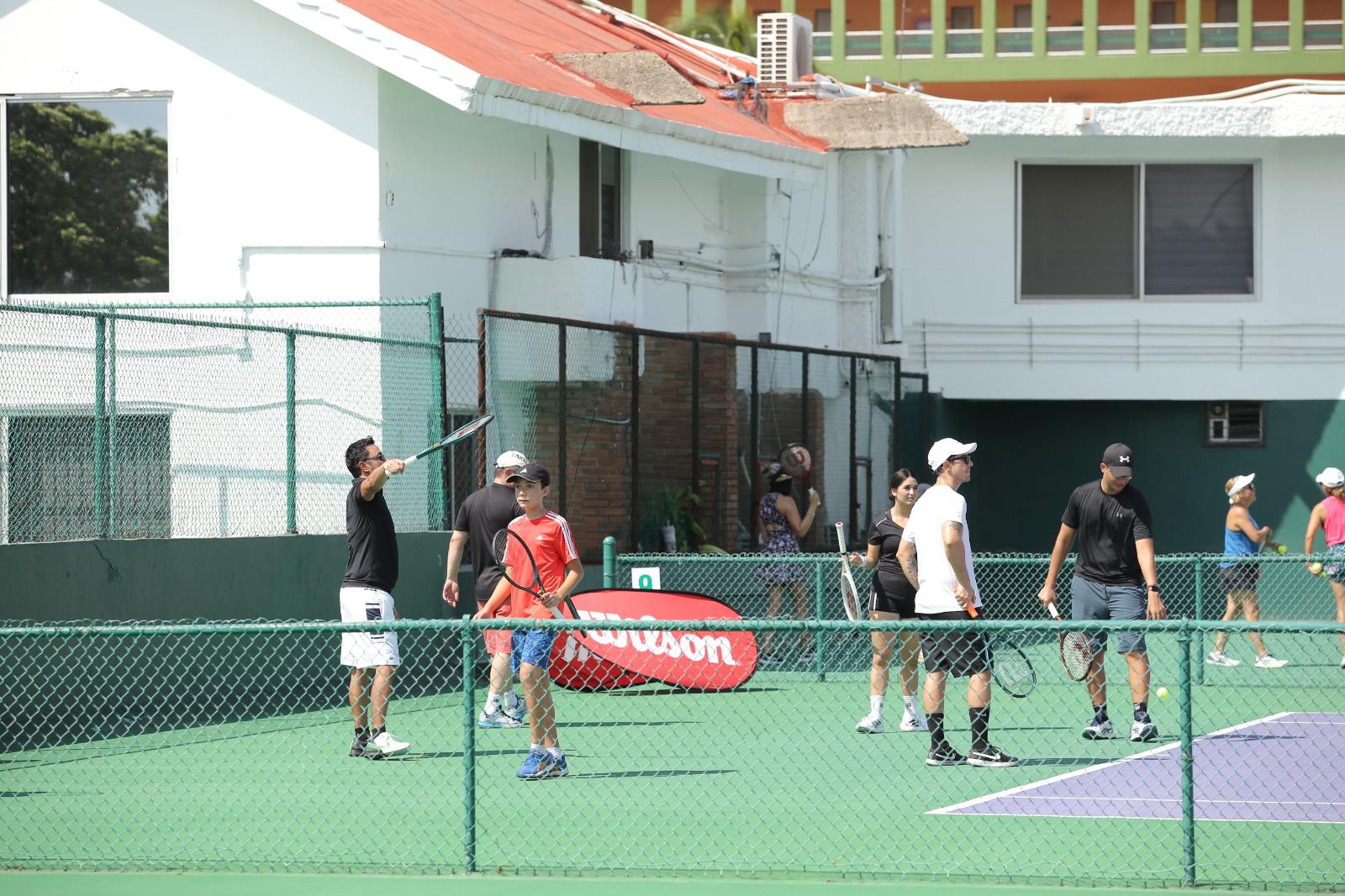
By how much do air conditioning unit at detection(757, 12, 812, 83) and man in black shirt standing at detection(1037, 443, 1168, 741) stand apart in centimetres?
1189

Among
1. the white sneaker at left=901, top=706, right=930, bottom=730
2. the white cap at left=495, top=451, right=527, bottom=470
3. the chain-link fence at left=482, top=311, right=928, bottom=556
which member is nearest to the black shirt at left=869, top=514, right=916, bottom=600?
the white sneaker at left=901, top=706, right=930, bottom=730

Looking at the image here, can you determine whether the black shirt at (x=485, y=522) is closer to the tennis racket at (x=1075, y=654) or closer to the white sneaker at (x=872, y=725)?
the white sneaker at (x=872, y=725)

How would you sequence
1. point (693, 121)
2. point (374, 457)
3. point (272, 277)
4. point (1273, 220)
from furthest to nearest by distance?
point (1273, 220) < point (693, 121) < point (272, 277) < point (374, 457)

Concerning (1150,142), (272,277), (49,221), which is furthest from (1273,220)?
(49,221)

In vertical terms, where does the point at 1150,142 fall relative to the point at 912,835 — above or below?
above

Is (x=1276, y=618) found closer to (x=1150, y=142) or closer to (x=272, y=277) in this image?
(x=1150, y=142)

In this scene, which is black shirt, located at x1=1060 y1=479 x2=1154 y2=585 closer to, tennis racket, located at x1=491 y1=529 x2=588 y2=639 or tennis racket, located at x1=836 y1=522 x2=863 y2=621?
tennis racket, located at x1=836 y1=522 x2=863 y2=621

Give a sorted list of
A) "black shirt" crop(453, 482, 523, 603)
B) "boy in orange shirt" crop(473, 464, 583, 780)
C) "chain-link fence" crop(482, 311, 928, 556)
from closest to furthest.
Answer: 1. "boy in orange shirt" crop(473, 464, 583, 780)
2. "black shirt" crop(453, 482, 523, 603)
3. "chain-link fence" crop(482, 311, 928, 556)

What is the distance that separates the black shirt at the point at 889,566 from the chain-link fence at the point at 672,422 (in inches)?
173

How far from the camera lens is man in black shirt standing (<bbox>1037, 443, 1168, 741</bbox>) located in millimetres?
11438

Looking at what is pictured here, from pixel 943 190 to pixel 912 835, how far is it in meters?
16.2

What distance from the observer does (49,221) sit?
54.7 ft

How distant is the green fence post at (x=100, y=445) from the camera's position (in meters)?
12.9

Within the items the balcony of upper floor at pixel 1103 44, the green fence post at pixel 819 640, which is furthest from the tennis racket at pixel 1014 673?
the balcony of upper floor at pixel 1103 44
